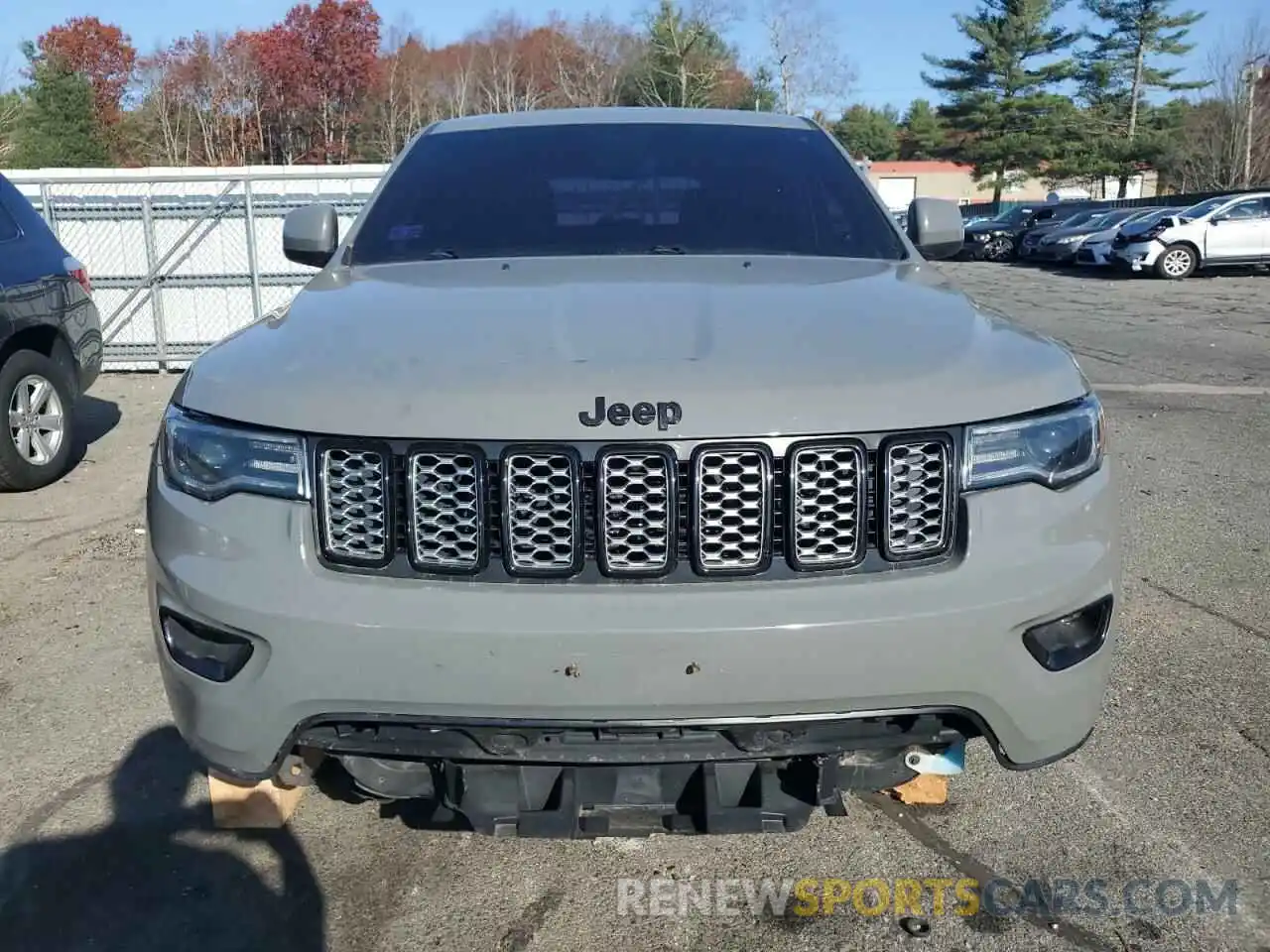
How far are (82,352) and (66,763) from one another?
169 inches

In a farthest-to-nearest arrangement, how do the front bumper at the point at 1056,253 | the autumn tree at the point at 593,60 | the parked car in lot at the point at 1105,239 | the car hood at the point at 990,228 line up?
the autumn tree at the point at 593,60 < the car hood at the point at 990,228 < the front bumper at the point at 1056,253 < the parked car in lot at the point at 1105,239

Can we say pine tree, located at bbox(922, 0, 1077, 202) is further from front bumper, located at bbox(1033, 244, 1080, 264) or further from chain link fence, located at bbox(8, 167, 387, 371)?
chain link fence, located at bbox(8, 167, 387, 371)

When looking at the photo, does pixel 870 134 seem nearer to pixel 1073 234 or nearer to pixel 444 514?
pixel 1073 234

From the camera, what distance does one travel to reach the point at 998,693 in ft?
6.79

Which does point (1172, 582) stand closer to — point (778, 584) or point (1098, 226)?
point (778, 584)

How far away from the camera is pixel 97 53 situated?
64375 mm

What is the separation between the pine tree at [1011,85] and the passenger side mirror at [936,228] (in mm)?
60152

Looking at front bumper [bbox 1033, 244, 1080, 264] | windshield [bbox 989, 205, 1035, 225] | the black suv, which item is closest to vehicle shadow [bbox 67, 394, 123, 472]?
the black suv

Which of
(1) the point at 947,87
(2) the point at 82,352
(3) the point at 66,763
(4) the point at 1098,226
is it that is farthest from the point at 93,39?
(3) the point at 66,763

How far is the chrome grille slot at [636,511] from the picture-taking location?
79.0 inches

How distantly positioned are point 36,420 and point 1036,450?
5.96 meters

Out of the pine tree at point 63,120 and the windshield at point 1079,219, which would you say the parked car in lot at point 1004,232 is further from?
the pine tree at point 63,120

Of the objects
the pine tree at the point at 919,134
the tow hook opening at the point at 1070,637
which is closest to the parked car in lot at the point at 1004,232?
the tow hook opening at the point at 1070,637

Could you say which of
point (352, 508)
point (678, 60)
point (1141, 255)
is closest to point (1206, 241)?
point (1141, 255)
